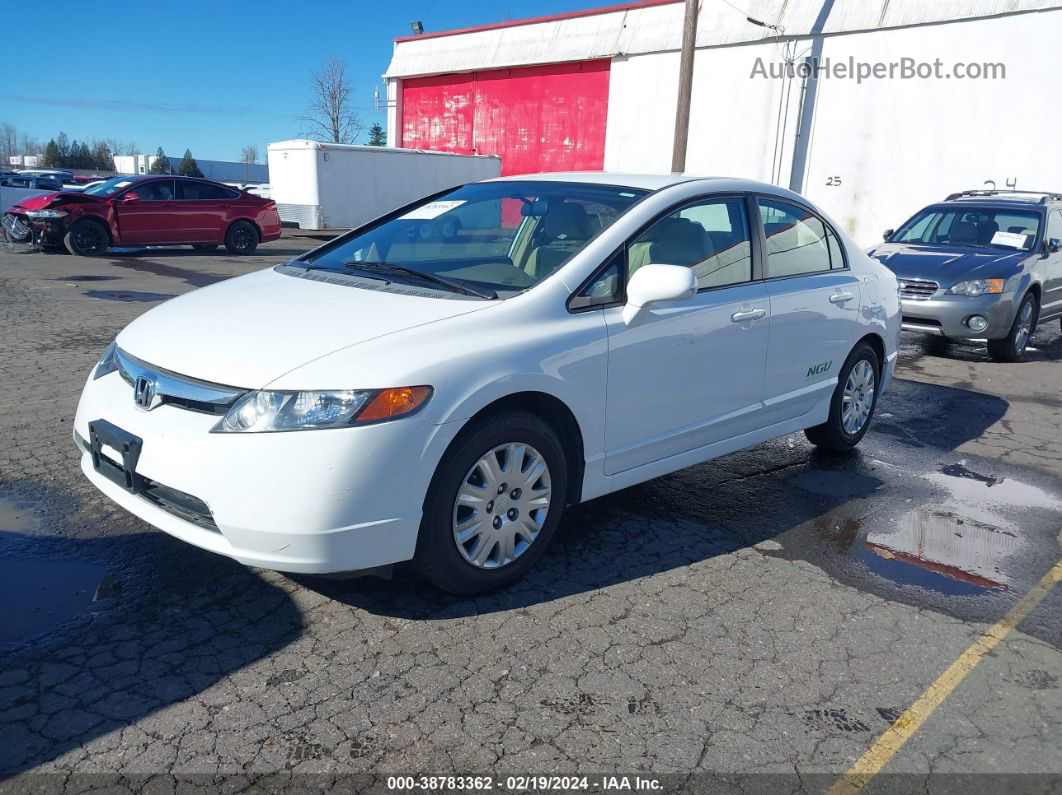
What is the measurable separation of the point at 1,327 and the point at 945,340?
10.5 m

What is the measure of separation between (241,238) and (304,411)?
15793 mm

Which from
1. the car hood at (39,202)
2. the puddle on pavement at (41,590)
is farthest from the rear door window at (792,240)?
the car hood at (39,202)

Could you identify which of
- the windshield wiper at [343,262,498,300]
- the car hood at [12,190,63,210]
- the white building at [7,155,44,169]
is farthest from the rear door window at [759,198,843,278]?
the white building at [7,155,44,169]

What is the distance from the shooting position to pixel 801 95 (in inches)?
742

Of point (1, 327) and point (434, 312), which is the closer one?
point (434, 312)

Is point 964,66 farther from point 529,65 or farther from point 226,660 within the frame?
point 226,660

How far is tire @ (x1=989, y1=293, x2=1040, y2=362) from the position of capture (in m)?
9.35

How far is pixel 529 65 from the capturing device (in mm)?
23625

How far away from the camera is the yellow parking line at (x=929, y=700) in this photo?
262cm

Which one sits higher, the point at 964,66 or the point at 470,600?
the point at 964,66

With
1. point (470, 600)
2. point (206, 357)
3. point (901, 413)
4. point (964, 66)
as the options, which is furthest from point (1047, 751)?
point (964, 66)

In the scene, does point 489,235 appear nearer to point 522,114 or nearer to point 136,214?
point 136,214

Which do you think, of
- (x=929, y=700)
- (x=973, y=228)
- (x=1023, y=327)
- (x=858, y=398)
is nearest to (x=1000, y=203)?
(x=973, y=228)

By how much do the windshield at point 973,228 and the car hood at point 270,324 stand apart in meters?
8.55
